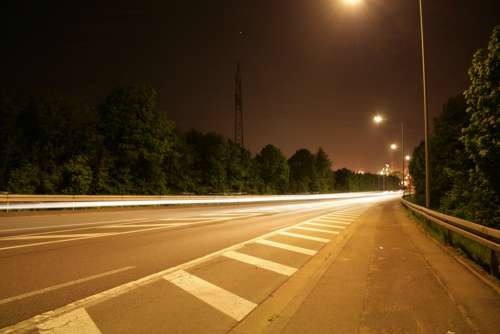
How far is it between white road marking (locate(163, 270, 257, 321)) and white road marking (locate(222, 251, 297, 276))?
5.32 ft

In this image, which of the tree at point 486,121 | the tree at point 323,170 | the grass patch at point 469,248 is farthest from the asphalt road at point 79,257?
the tree at point 323,170

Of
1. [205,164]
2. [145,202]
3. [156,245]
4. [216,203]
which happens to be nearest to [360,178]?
[205,164]

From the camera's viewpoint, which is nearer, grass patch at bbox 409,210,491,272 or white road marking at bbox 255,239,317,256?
grass patch at bbox 409,210,491,272

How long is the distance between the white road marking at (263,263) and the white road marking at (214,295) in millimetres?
1621

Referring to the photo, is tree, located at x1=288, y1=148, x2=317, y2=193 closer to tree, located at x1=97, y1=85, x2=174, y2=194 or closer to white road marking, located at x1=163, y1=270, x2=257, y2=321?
tree, located at x1=97, y1=85, x2=174, y2=194

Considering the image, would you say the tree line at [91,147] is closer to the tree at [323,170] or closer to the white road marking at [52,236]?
the white road marking at [52,236]

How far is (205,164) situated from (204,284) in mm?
45503

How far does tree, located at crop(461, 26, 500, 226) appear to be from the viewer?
8.86 meters

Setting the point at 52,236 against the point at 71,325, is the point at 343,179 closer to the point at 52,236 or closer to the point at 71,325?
the point at 52,236

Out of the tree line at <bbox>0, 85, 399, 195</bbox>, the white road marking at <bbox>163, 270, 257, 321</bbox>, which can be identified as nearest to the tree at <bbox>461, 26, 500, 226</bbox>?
the white road marking at <bbox>163, 270, 257, 321</bbox>

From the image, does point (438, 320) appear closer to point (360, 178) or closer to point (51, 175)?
point (51, 175)

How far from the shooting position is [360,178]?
147m

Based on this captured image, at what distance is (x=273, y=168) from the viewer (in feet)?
232

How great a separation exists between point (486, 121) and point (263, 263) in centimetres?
723
